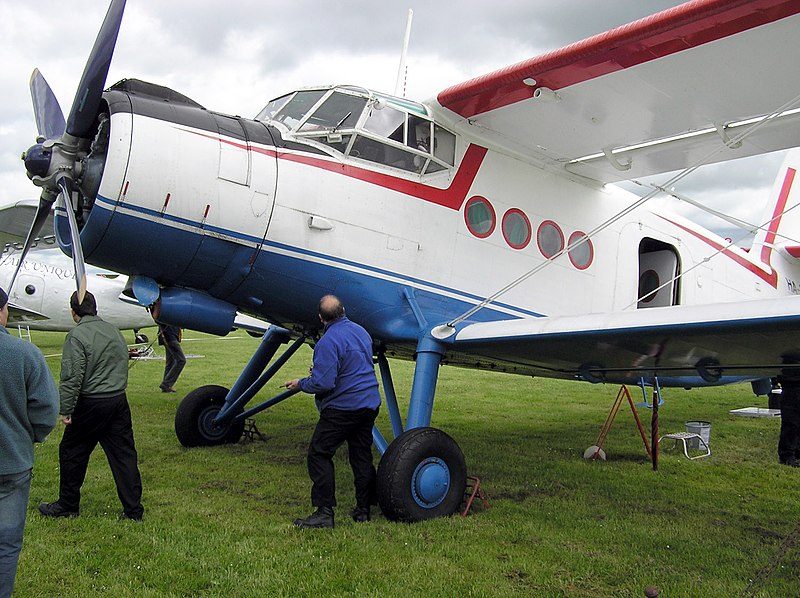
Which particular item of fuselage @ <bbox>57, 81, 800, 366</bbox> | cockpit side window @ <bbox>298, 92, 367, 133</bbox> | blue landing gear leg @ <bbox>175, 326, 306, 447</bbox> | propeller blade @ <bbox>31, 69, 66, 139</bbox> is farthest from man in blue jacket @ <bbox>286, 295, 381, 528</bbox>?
propeller blade @ <bbox>31, 69, 66, 139</bbox>

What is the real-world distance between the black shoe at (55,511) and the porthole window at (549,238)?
4.71 metres

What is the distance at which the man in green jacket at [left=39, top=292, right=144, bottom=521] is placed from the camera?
452 cm

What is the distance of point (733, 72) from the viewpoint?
506 cm

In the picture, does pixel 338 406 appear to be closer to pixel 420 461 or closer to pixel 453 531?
pixel 420 461

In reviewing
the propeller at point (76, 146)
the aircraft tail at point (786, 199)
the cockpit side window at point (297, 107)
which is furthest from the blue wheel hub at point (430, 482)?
the aircraft tail at point (786, 199)

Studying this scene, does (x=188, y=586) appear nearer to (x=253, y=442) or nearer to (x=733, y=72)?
(x=253, y=442)

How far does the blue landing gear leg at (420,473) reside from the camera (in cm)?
472

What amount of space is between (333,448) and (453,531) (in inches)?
41.4

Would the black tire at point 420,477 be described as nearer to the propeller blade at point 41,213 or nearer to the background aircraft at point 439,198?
the background aircraft at point 439,198

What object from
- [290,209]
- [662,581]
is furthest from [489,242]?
[662,581]

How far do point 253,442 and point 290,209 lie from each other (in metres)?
3.86

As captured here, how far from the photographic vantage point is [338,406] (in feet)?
15.4

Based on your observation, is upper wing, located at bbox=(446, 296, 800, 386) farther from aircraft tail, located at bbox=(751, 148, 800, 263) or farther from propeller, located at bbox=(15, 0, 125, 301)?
aircraft tail, located at bbox=(751, 148, 800, 263)

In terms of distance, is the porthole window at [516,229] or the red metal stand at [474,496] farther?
the porthole window at [516,229]
